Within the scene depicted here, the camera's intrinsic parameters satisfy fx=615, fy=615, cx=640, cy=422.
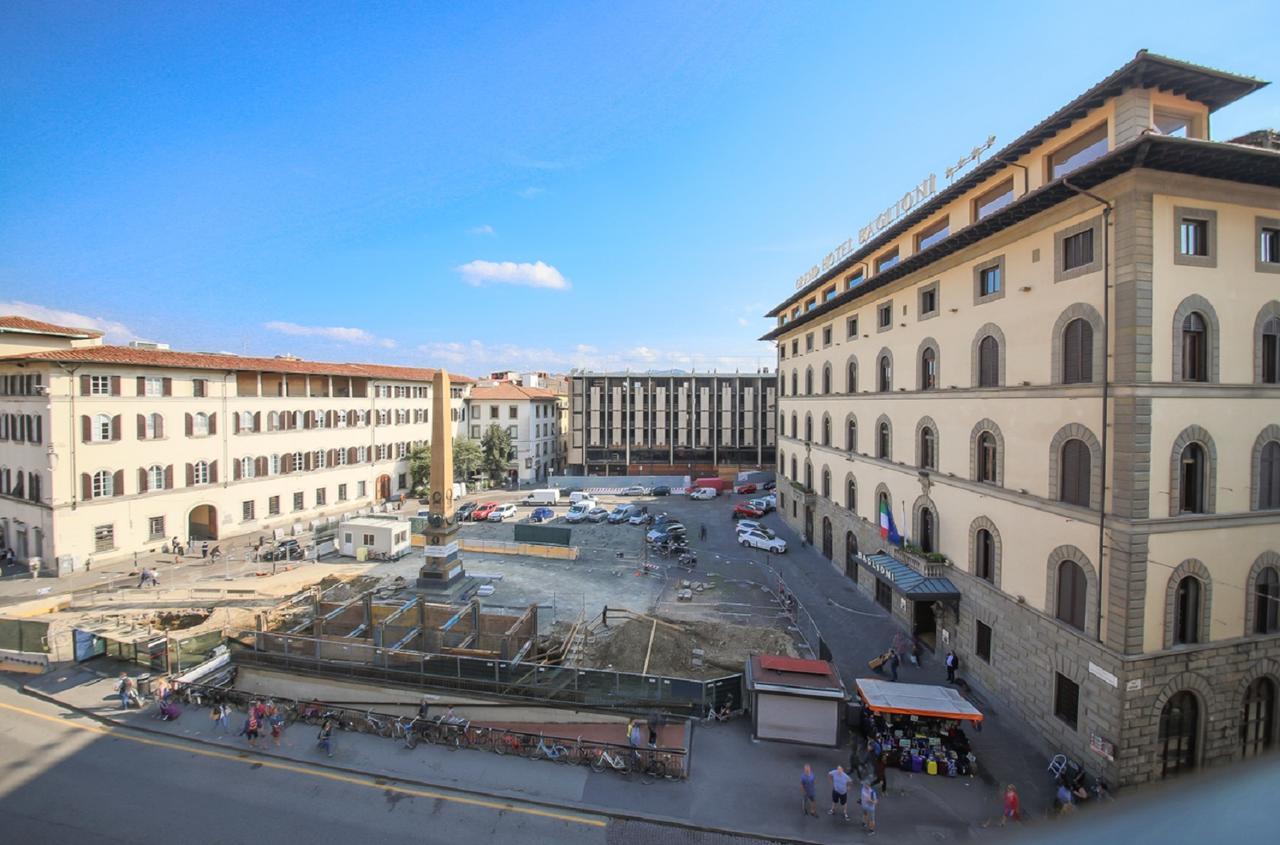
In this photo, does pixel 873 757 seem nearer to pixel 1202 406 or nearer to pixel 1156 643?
pixel 1156 643

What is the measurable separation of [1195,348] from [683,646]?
17242 millimetres

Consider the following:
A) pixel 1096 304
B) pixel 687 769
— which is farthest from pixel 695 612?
pixel 1096 304

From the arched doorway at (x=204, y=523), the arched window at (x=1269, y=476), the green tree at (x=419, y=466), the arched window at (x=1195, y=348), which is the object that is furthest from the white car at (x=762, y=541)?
the arched doorway at (x=204, y=523)

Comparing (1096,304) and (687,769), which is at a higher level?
(1096,304)

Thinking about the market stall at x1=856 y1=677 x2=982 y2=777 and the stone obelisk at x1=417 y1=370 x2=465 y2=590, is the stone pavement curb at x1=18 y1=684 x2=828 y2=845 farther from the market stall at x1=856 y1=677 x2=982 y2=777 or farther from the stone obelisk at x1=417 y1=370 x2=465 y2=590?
the stone obelisk at x1=417 y1=370 x2=465 y2=590

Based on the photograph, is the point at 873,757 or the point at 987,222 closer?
the point at 873,757

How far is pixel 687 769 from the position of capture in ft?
50.8

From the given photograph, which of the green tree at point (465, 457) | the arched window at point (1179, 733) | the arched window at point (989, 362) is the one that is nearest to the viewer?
the arched window at point (1179, 733)

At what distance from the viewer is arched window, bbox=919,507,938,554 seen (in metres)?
23.0

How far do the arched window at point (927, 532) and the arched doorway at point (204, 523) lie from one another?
1605 inches

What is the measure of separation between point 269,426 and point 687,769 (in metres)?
39.3

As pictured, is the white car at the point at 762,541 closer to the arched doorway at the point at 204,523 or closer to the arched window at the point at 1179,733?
the arched window at the point at 1179,733

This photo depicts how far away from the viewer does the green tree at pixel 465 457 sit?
189 feet

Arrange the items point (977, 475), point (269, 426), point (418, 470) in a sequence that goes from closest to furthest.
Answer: point (977, 475) → point (269, 426) → point (418, 470)
